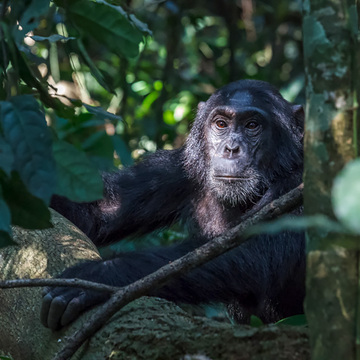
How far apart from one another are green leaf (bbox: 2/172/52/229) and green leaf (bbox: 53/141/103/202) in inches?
10.7

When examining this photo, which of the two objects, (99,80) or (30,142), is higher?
(99,80)

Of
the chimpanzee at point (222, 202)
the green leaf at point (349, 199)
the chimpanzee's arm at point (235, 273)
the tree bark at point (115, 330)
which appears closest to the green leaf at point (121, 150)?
the chimpanzee at point (222, 202)

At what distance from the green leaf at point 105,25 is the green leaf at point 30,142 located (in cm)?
58

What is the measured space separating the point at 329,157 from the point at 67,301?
4.84ft

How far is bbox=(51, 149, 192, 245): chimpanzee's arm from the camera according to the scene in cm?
455

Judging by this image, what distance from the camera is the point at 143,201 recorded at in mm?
4668

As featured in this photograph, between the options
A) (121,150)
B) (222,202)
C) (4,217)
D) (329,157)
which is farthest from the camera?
(121,150)

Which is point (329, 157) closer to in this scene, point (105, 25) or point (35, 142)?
point (35, 142)

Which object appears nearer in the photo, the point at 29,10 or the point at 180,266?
the point at 29,10

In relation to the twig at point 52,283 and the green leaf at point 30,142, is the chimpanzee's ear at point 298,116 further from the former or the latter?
the green leaf at point 30,142

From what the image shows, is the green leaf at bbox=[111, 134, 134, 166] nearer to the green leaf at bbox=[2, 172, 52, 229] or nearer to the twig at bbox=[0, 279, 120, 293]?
the twig at bbox=[0, 279, 120, 293]

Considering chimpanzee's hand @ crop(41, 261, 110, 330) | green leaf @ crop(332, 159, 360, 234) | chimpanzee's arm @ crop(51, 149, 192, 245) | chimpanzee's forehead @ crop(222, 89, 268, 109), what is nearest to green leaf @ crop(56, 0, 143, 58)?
chimpanzee's hand @ crop(41, 261, 110, 330)

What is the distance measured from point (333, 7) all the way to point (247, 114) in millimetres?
2778

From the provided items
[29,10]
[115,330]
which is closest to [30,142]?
[29,10]
